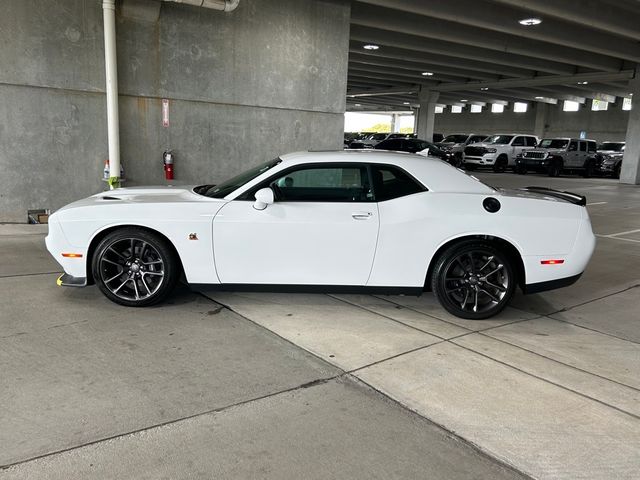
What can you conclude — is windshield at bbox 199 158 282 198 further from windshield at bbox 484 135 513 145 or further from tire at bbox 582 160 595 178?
tire at bbox 582 160 595 178

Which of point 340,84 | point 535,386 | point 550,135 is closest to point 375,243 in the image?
point 535,386

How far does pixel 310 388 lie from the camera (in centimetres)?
340

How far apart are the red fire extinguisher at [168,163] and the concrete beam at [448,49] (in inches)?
338

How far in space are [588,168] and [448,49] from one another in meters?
12.3

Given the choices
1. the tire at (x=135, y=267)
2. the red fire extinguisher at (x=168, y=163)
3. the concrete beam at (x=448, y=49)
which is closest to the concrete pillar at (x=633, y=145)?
the concrete beam at (x=448, y=49)

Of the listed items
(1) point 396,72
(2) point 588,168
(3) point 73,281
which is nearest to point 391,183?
(3) point 73,281

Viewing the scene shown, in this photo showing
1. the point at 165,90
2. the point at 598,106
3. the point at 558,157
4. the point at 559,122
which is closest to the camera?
the point at 165,90

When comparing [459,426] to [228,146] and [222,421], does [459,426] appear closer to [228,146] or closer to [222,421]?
[222,421]

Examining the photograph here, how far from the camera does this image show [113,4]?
8180 mm

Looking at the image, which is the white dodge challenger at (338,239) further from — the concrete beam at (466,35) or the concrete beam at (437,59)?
the concrete beam at (437,59)

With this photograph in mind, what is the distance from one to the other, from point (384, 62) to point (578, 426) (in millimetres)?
20856

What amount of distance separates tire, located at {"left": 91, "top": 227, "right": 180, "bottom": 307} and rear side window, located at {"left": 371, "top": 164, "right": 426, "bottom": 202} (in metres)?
1.97

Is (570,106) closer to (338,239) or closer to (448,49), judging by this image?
(448,49)

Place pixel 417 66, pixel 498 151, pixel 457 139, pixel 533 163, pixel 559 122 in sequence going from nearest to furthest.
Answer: pixel 417 66
pixel 533 163
pixel 498 151
pixel 457 139
pixel 559 122
